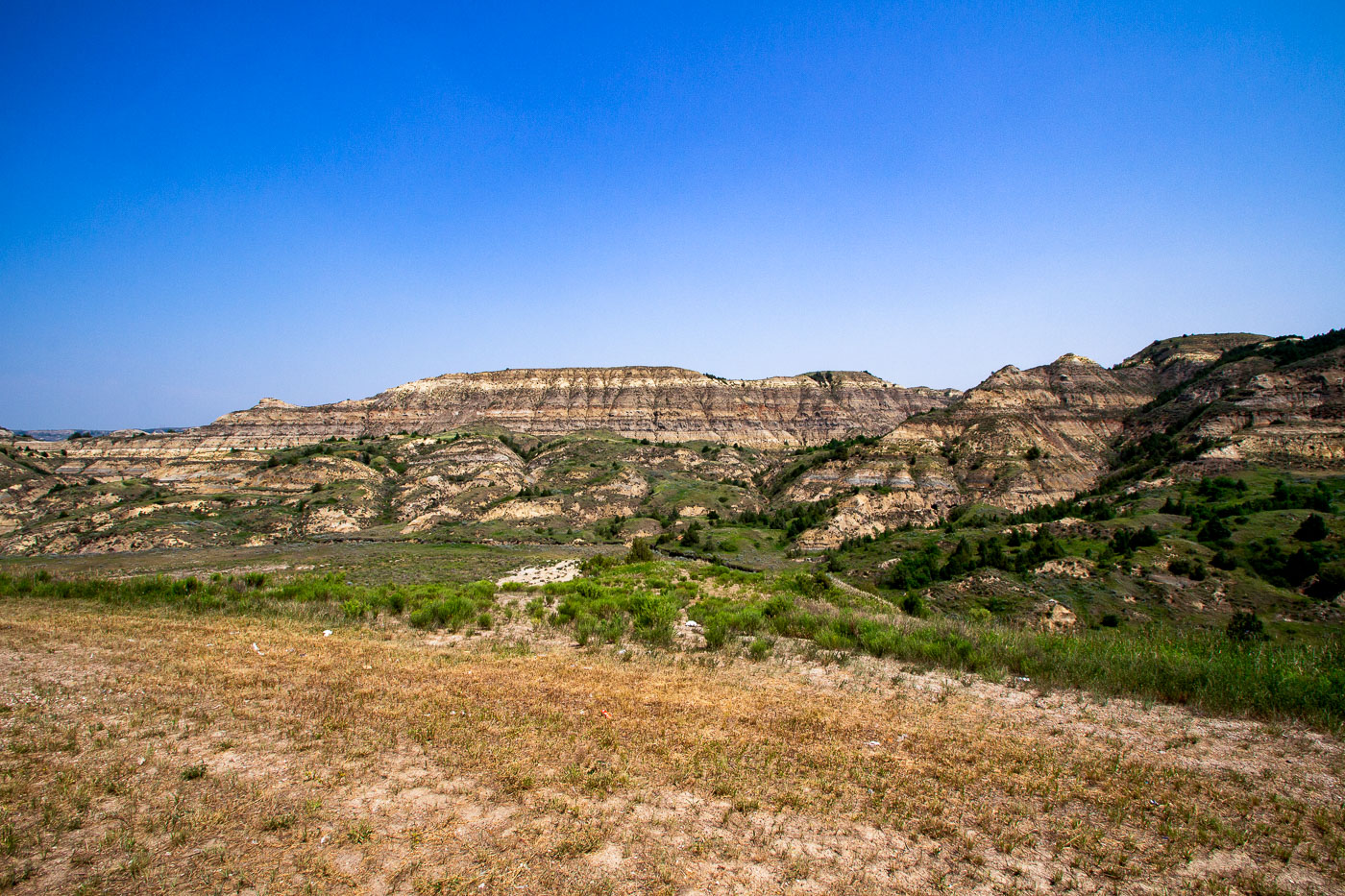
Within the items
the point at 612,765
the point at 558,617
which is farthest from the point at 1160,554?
the point at 612,765

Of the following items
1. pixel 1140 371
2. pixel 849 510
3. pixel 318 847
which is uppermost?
pixel 1140 371

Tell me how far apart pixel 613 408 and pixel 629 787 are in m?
104

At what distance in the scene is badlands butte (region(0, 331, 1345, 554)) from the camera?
49663mm

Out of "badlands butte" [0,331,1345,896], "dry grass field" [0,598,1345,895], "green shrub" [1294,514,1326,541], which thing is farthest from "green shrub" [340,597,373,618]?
"green shrub" [1294,514,1326,541]

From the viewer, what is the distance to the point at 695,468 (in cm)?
8500

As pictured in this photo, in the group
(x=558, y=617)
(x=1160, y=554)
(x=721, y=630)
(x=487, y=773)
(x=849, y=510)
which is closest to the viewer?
(x=487, y=773)

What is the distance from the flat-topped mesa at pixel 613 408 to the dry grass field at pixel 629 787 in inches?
3757

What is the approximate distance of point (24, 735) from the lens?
8062 mm

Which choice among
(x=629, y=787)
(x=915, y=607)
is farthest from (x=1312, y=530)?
A: (x=629, y=787)

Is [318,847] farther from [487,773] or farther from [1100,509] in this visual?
[1100,509]

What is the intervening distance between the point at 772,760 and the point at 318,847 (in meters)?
5.07

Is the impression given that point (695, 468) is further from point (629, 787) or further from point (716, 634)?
point (629, 787)

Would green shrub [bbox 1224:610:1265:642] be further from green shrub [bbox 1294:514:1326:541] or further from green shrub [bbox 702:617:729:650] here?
green shrub [bbox 702:617:729:650]

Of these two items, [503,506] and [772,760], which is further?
[503,506]
